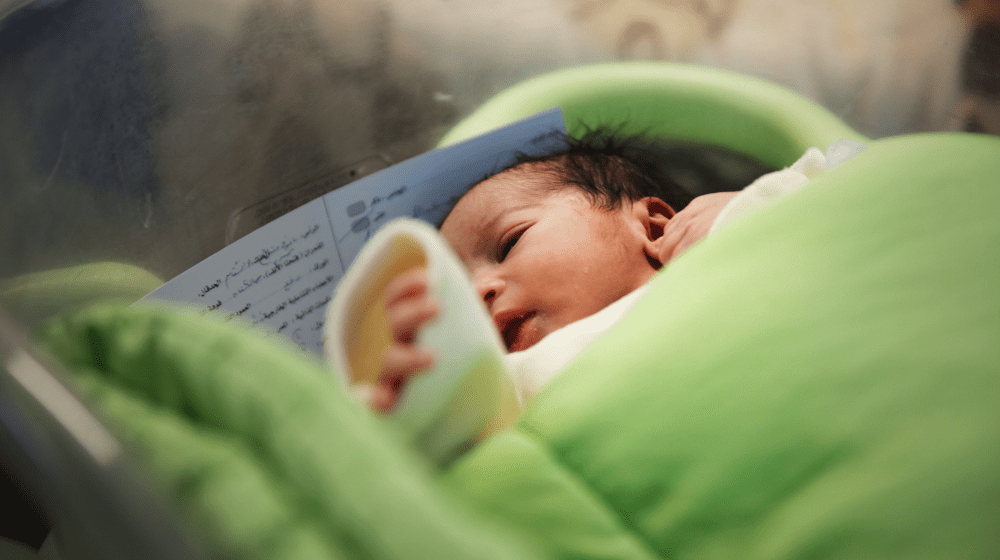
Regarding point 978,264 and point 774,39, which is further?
point 774,39

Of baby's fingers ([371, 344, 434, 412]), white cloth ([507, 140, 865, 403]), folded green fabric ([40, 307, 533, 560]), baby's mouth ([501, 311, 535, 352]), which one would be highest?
folded green fabric ([40, 307, 533, 560])

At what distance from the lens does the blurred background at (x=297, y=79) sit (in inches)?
19.1

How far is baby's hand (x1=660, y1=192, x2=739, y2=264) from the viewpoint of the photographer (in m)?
0.56

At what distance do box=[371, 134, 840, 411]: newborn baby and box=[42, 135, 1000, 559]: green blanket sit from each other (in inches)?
4.6

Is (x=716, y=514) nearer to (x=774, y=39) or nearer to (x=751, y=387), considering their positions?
(x=751, y=387)

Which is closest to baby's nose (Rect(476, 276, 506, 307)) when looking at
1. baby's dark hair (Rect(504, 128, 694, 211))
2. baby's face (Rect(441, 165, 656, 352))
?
baby's face (Rect(441, 165, 656, 352))

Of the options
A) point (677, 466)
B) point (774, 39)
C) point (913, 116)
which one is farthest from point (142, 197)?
A: point (913, 116)

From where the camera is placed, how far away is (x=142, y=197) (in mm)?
557

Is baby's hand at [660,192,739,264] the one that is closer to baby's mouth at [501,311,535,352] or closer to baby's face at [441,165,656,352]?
baby's face at [441,165,656,352]

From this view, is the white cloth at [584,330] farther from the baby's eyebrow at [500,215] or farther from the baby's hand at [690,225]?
the baby's eyebrow at [500,215]

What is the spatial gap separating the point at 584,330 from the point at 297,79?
462 mm

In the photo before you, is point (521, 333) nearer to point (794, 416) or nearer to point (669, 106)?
point (794, 416)

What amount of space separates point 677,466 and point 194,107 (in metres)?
0.59

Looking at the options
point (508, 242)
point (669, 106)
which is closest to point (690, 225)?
point (508, 242)
